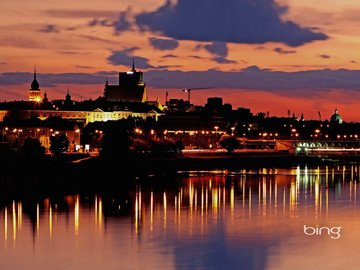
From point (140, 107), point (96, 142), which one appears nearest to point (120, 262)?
point (96, 142)

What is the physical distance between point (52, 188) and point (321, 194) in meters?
11.9

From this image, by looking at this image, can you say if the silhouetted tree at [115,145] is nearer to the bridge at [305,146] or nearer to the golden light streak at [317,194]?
the golden light streak at [317,194]

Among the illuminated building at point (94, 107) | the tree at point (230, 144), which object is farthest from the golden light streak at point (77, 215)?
the illuminated building at point (94, 107)

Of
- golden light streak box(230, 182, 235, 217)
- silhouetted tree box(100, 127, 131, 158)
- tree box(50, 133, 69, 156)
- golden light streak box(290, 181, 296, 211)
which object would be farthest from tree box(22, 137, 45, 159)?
golden light streak box(290, 181, 296, 211)

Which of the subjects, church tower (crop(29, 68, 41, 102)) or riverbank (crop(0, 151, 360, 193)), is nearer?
riverbank (crop(0, 151, 360, 193))

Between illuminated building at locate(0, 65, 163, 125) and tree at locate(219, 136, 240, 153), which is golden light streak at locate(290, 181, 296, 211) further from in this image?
illuminated building at locate(0, 65, 163, 125)

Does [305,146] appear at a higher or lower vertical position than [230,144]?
lower

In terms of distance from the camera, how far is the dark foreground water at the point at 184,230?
2873cm

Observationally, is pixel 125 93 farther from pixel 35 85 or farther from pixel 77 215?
pixel 77 215

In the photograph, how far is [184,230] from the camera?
34.2 m

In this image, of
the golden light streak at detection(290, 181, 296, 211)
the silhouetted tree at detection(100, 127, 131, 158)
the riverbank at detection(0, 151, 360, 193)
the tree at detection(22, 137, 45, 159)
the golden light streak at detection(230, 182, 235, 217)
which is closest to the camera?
the golden light streak at detection(230, 182, 235, 217)

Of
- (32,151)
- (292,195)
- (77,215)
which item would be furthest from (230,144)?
(77,215)

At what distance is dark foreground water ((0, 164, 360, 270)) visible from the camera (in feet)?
94.3

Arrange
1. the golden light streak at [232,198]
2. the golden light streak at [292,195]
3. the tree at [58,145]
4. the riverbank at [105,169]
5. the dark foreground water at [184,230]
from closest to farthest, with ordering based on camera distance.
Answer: the dark foreground water at [184,230] < the golden light streak at [232,198] < the golden light streak at [292,195] < the riverbank at [105,169] < the tree at [58,145]
